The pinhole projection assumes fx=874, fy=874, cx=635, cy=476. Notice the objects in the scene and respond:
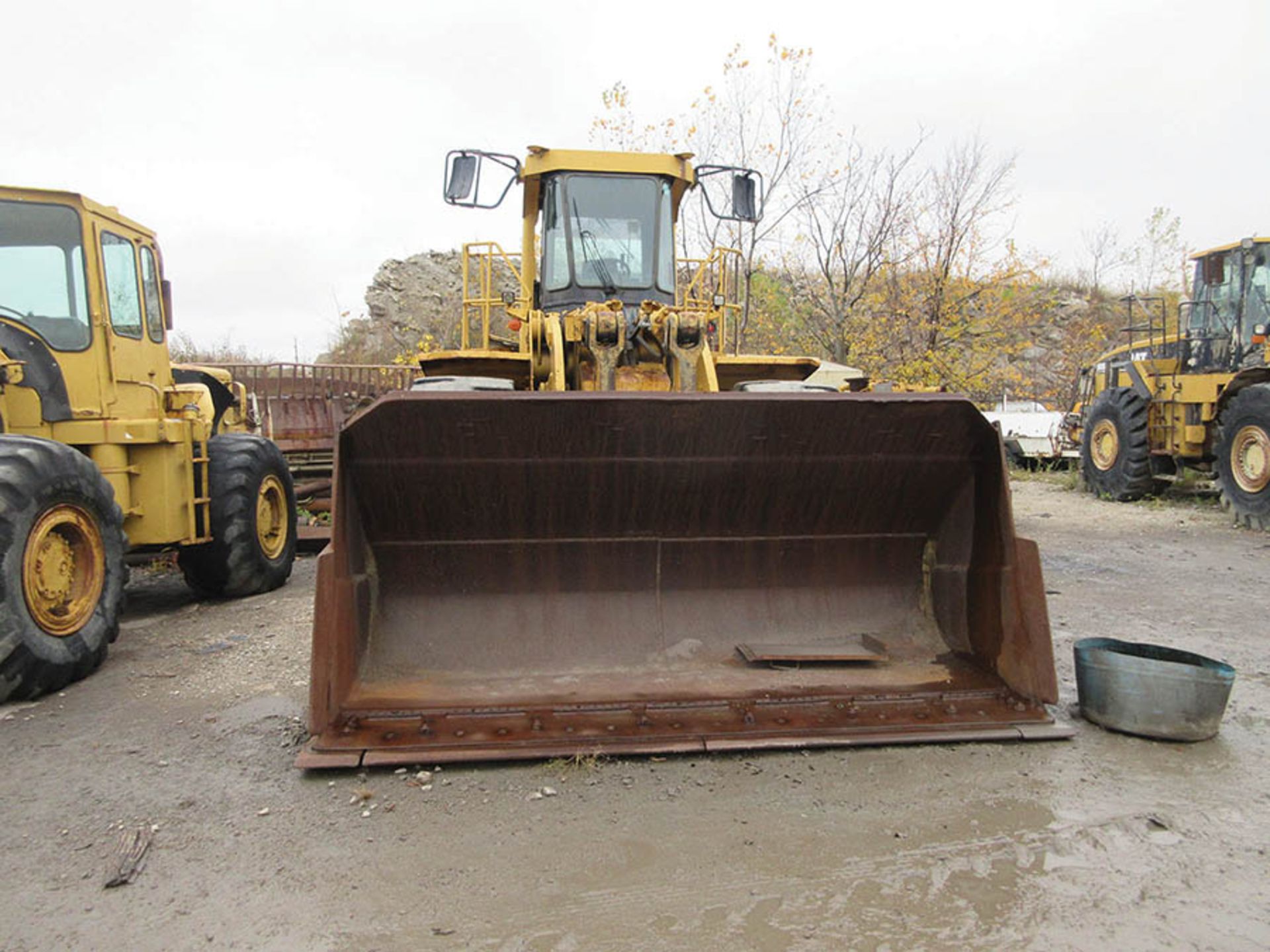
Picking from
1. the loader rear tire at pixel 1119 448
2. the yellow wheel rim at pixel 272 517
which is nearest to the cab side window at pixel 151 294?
the yellow wheel rim at pixel 272 517

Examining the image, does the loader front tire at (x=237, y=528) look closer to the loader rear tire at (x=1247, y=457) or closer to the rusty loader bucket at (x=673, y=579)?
the rusty loader bucket at (x=673, y=579)

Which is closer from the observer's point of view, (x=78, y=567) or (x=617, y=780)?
(x=617, y=780)

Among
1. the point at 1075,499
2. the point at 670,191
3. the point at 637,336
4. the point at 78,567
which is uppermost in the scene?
the point at 670,191

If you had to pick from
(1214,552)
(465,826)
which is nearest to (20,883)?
(465,826)

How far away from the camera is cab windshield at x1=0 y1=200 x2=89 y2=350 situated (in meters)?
5.14

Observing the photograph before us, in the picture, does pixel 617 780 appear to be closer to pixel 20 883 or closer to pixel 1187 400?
pixel 20 883

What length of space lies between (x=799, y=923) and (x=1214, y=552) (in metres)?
7.75

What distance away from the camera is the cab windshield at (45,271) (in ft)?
16.9

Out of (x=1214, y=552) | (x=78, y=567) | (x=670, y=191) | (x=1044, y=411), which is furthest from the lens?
(x=1044, y=411)

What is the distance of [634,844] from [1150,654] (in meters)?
2.41

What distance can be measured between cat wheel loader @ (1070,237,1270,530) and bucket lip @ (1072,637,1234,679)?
7.30m

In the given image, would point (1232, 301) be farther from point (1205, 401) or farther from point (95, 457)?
point (95, 457)

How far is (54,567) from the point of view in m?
4.34

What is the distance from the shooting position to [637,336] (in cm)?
516
